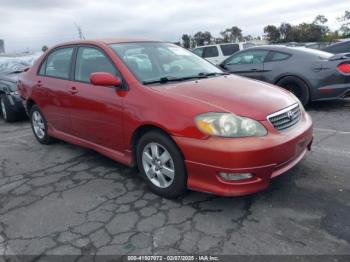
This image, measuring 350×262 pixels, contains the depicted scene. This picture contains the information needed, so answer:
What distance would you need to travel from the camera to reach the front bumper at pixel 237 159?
9.60 feet

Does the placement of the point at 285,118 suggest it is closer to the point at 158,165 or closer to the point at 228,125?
the point at 228,125

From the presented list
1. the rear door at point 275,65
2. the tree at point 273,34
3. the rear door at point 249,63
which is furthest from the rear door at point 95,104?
the tree at point 273,34

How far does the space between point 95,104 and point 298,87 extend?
184 inches

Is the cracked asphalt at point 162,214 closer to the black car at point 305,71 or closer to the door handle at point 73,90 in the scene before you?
the door handle at point 73,90

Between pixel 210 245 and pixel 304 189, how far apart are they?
1338mm

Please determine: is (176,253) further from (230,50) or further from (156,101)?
(230,50)

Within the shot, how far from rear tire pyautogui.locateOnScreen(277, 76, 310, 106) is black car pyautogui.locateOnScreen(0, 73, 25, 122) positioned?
5.60 metres


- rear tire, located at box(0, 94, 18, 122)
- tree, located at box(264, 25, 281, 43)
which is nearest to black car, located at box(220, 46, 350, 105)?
rear tire, located at box(0, 94, 18, 122)

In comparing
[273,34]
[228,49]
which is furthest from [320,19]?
[228,49]

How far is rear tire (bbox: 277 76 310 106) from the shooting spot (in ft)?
22.8

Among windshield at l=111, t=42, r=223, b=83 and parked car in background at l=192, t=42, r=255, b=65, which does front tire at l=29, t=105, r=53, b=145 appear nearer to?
windshield at l=111, t=42, r=223, b=83

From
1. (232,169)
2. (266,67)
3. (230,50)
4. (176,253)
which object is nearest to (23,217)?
(176,253)

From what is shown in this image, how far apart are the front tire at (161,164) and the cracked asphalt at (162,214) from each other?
14cm

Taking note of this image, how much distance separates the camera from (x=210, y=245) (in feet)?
9.03
